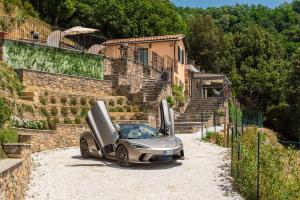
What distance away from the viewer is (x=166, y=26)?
5094 centimetres

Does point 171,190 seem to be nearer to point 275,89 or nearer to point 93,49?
point 93,49

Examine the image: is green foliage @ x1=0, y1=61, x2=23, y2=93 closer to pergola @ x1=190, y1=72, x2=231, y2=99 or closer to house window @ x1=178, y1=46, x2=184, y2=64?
house window @ x1=178, y1=46, x2=184, y2=64

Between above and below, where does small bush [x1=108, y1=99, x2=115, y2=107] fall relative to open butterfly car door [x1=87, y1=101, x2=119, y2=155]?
above

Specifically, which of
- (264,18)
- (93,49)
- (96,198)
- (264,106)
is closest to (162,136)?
(96,198)

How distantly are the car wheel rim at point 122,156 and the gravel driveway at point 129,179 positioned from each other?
10.3 inches

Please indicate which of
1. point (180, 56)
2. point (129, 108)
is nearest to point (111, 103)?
point (129, 108)

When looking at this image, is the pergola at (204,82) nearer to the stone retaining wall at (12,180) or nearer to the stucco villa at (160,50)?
the stucco villa at (160,50)

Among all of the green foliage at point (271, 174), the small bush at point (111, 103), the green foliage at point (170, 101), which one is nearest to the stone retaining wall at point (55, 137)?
the small bush at point (111, 103)

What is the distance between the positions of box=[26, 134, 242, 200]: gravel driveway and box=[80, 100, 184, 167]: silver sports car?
34 centimetres

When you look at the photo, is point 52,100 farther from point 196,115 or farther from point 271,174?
point 271,174

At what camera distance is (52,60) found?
25.9 meters

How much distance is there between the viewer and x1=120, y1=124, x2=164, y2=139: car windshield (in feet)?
47.4

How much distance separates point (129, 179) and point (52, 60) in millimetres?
15695

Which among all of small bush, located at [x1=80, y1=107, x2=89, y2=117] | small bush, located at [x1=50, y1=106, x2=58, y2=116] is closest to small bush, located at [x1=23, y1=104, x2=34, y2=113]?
small bush, located at [x1=50, y1=106, x2=58, y2=116]
